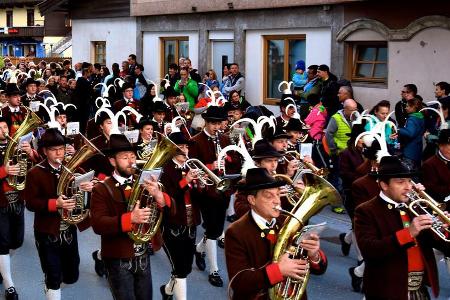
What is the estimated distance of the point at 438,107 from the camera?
12922 millimetres

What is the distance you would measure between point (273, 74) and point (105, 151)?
1365 centimetres

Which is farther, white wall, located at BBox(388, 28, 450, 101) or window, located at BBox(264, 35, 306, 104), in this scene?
window, located at BBox(264, 35, 306, 104)

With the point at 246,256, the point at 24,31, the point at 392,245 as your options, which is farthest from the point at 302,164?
the point at 24,31

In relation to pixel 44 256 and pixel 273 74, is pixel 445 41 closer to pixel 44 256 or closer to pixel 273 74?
pixel 273 74

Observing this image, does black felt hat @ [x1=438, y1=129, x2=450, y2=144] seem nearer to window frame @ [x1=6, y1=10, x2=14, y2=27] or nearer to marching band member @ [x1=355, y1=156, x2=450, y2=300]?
marching band member @ [x1=355, y1=156, x2=450, y2=300]

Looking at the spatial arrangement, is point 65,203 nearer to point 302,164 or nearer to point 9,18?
point 302,164

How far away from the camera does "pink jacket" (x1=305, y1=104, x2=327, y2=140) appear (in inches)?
566

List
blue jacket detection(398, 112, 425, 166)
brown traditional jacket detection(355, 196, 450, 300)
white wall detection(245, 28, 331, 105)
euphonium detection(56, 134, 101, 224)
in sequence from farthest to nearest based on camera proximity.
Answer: white wall detection(245, 28, 331, 105), blue jacket detection(398, 112, 425, 166), euphonium detection(56, 134, 101, 224), brown traditional jacket detection(355, 196, 450, 300)

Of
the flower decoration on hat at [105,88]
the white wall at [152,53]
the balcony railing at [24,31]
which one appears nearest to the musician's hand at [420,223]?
the flower decoration on hat at [105,88]

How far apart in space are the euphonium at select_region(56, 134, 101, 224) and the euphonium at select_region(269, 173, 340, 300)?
10.3 ft

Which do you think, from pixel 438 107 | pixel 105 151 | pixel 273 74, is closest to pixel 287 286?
pixel 105 151

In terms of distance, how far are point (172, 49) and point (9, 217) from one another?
15930 millimetres

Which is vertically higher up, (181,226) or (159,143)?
(159,143)

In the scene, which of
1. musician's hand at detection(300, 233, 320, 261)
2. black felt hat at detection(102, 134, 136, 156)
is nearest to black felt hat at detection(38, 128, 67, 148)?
Result: black felt hat at detection(102, 134, 136, 156)
